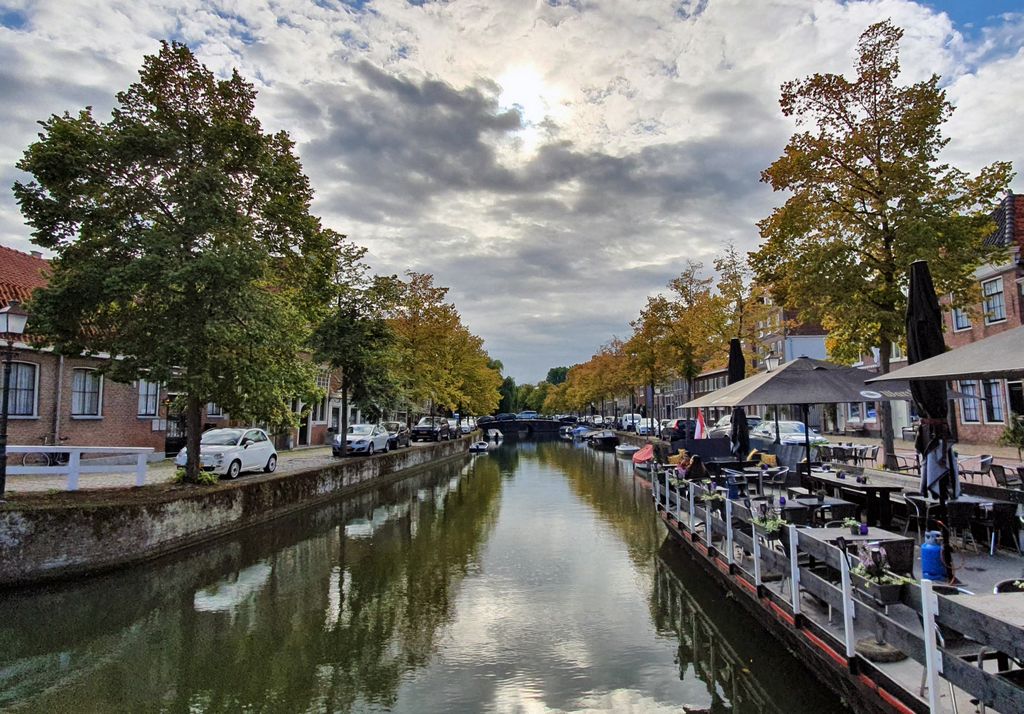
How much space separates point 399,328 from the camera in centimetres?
3594

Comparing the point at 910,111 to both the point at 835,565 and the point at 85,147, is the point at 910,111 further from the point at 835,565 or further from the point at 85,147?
the point at 85,147

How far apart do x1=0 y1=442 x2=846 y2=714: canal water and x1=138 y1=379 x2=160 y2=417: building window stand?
12.8m

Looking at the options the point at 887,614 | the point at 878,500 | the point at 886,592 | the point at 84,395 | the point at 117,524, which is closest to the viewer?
the point at 886,592

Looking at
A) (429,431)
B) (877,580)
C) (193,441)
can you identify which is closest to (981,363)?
(877,580)

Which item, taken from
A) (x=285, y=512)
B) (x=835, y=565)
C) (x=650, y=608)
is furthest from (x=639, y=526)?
(x=835, y=565)

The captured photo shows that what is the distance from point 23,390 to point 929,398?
24087 millimetres

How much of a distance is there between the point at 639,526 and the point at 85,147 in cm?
1573

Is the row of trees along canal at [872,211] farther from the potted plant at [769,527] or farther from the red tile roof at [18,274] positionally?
the red tile roof at [18,274]

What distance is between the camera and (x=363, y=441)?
1151 inches

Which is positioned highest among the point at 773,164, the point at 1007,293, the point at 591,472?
the point at 773,164

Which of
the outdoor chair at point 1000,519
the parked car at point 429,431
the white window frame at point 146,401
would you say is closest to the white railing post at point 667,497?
the outdoor chair at point 1000,519

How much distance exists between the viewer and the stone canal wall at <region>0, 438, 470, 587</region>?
32.8 ft

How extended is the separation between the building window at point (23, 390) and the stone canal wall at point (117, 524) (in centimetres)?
922

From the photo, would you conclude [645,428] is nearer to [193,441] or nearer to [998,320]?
[998,320]
